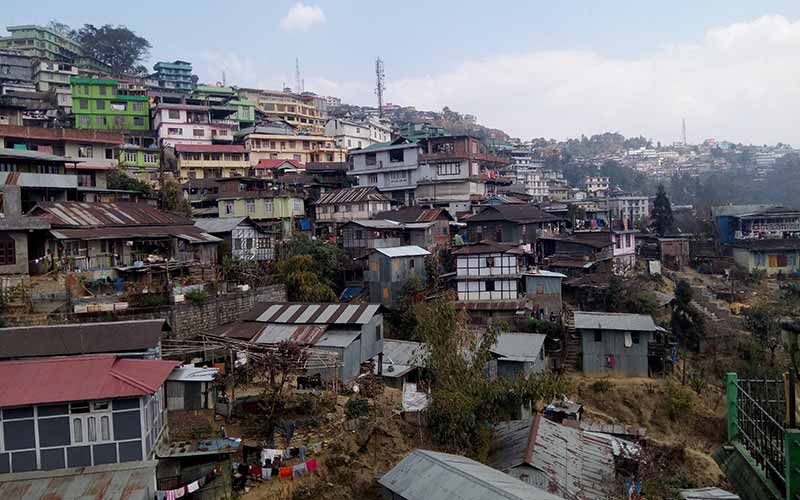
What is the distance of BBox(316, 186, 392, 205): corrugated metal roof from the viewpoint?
43.8m

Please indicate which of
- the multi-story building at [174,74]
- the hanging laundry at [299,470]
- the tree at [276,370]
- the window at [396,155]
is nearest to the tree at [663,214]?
the window at [396,155]

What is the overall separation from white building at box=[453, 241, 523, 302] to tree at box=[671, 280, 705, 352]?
28.6 feet

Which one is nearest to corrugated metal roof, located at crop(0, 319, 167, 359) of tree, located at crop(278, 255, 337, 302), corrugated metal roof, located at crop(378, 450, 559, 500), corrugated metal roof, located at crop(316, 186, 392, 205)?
corrugated metal roof, located at crop(378, 450, 559, 500)

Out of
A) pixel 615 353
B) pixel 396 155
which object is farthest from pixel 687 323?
pixel 396 155

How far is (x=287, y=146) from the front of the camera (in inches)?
2403

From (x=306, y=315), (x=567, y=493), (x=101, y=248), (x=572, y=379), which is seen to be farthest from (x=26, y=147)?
(x=567, y=493)

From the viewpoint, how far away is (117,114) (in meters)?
59.5

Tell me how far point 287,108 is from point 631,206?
155ft

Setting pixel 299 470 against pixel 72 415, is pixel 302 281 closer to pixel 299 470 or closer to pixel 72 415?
pixel 299 470

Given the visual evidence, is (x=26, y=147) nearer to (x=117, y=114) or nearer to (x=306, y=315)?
(x=117, y=114)

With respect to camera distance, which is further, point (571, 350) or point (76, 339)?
point (571, 350)

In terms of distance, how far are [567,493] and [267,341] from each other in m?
12.9

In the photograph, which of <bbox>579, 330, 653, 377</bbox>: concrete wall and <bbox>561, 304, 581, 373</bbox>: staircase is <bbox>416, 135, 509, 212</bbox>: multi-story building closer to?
<bbox>561, 304, 581, 373</bbox>: staircase

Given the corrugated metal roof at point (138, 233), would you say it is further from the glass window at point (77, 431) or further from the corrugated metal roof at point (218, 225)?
the glass window at point (77, 431)
